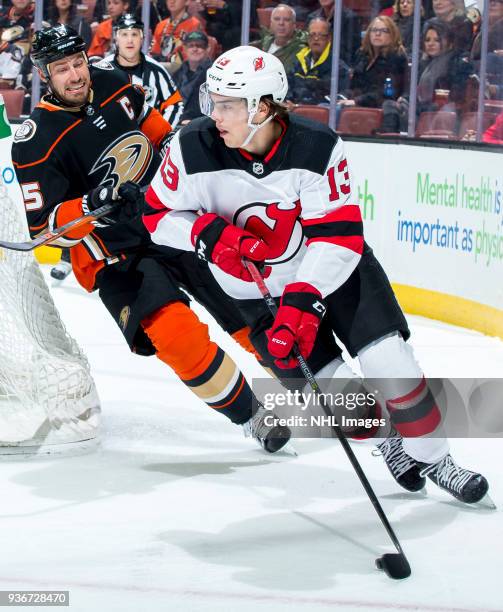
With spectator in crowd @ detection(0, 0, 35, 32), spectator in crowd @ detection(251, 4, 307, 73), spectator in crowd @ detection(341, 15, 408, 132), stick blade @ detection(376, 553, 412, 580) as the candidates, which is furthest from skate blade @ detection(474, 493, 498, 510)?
spectator in crowd @ detection(0, 0, 35, 32)

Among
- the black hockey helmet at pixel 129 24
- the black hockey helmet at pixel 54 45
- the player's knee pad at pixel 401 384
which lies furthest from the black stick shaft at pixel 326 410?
the black hockey helmet at pixel 129 24

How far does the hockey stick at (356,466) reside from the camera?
233 cm

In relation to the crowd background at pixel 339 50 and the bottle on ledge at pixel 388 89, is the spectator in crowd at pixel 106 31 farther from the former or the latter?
the bottle on ledge at pixel 388 89

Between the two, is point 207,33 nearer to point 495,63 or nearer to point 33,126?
point 495,63

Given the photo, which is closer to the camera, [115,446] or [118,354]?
[115,446]

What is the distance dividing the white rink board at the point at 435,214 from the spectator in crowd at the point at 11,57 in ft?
7.22

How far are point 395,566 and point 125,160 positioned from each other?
1567mm

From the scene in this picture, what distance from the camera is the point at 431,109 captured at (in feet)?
19.3

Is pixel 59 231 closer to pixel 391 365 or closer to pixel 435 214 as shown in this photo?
pixel 391 365

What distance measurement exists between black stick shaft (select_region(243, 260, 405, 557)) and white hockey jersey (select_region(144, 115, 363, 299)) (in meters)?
0.09

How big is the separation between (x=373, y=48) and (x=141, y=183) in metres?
2.92

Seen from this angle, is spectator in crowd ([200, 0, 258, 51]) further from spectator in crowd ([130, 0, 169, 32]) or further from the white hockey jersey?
the white hockey jersey

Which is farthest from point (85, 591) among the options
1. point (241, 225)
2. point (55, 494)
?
point (241, 225)

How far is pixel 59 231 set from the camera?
3.21m
